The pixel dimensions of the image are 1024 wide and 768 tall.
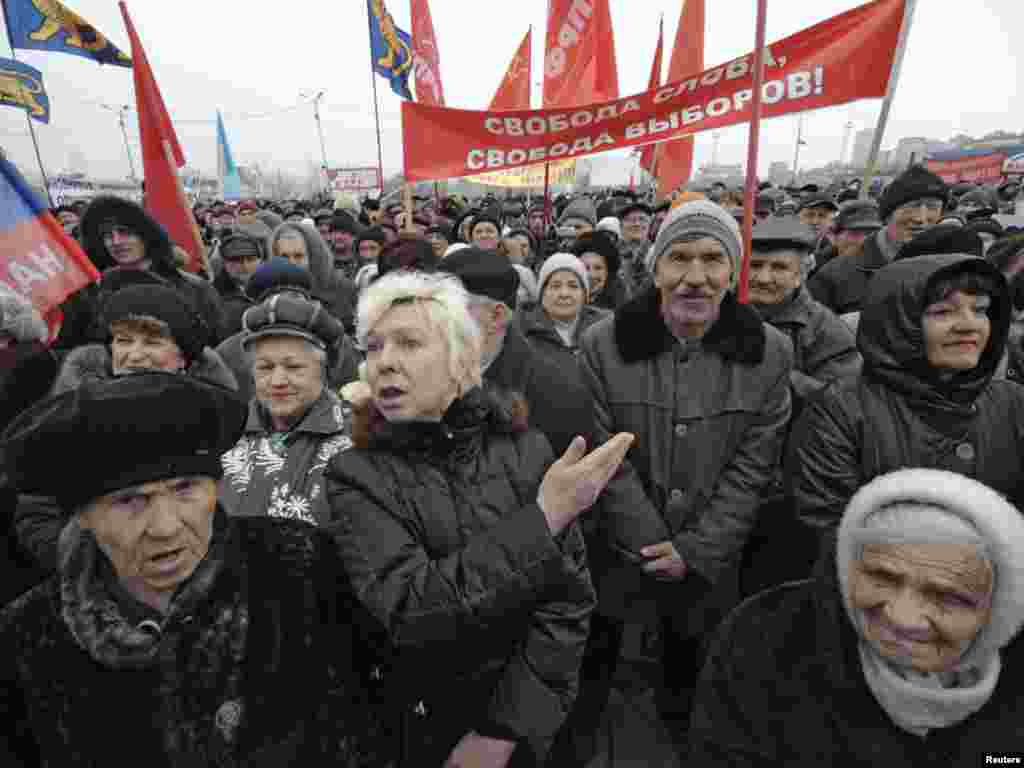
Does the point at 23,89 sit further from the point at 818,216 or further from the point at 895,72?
the point at 818,216

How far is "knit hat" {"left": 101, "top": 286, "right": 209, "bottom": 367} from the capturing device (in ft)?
7.22

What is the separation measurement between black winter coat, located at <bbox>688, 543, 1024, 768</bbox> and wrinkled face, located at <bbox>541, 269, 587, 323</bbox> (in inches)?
99.7

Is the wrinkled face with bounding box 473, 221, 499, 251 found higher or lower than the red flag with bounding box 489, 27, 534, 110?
lower

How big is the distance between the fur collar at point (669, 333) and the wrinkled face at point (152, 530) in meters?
1.62

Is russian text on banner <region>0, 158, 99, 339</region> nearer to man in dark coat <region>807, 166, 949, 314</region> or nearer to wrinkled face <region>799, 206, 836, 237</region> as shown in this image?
man in dark coat <region>807, 166, 949, 314</region>

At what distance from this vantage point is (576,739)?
2.37 metres

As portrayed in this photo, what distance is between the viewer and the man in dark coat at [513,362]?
2.17m

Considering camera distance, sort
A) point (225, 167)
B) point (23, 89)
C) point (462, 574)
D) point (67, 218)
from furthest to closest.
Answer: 1. point (225, 167)
2. point (67, 218)
3. point (23, 89)
4. point (462, 574)

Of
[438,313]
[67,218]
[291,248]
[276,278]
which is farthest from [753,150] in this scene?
[67,218]

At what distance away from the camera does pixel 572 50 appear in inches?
255

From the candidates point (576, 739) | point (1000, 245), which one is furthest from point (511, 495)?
point (1000, 245)

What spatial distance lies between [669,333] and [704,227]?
435mm

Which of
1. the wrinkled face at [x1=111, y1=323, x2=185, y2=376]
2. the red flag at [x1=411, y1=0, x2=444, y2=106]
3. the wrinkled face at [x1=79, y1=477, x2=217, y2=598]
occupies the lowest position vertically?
the wrinkled face at [x1=79, y1=477, x2=217, y2=598]

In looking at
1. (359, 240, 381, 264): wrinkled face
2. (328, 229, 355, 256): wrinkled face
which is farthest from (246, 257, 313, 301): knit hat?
(328, 229, 355, 256): wrinkled face
